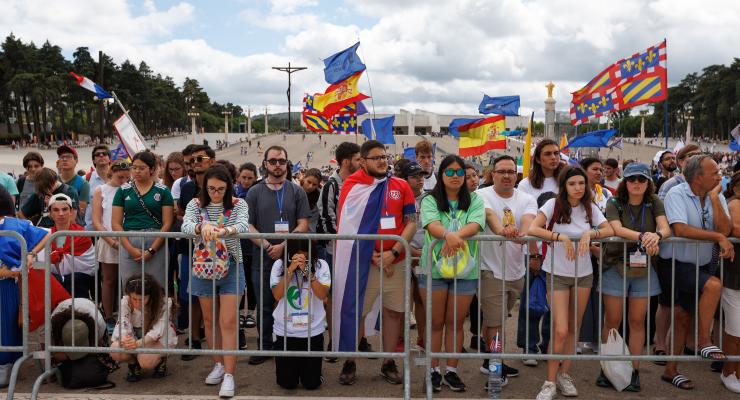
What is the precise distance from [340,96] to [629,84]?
247 inches

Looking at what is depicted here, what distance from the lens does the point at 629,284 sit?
A: 460 centimetres

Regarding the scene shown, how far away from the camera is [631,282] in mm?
4590

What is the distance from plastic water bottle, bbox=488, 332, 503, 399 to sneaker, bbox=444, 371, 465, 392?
240 millimetres

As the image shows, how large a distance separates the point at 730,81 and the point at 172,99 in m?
91.7

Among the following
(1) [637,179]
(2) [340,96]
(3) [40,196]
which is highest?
(2) [340,96]

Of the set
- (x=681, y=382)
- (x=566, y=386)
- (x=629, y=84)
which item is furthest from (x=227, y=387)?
(x=629, y=84)

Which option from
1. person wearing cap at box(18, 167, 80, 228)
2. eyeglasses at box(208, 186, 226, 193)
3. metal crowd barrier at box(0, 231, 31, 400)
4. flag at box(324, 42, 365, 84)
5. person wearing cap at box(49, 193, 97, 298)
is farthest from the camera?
flag at box(324, 42, 365, 84)

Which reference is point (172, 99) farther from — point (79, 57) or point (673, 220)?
point (673, 220)

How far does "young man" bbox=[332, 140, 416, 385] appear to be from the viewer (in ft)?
15.4

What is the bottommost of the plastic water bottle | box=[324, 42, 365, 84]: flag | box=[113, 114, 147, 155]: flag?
the plastic water bottle

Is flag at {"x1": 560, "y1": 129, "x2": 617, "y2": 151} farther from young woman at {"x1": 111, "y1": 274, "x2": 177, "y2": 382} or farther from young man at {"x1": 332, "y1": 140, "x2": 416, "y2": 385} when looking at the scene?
young woman at {"x1": 111, "y1": 274, "x2": 177, "y2": 382}

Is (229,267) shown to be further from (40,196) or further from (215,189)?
(40,196)

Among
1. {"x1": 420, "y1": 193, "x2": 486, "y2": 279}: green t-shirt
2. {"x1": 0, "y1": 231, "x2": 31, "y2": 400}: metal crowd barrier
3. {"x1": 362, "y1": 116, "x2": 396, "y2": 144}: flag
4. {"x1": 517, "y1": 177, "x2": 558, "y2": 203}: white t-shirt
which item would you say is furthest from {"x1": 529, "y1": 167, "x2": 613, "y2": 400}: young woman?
{"x1": 362, "y1": 116, "x2": 396, "y2": 144}: flag

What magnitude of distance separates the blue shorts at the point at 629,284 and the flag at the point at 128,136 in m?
6.45
